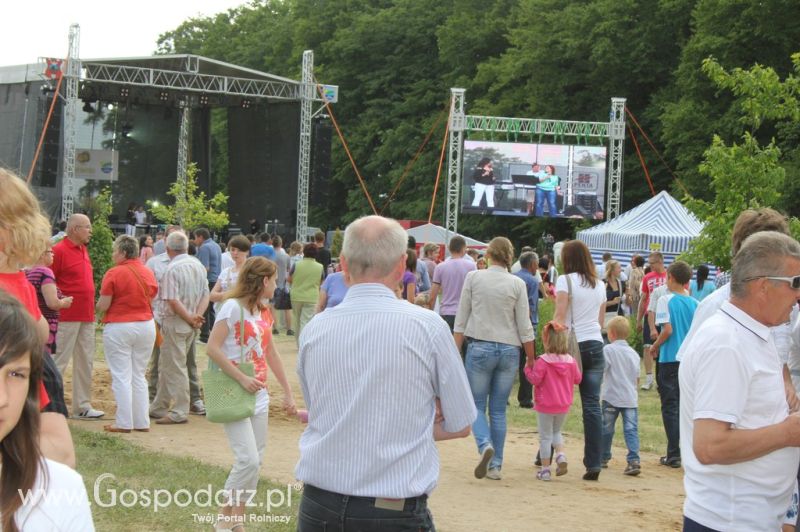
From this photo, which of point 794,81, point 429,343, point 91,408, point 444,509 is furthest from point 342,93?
point 429,343

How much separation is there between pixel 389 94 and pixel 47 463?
48.6 metres

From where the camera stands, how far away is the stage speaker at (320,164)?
1329 inches

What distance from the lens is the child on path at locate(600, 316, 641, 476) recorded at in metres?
9.06

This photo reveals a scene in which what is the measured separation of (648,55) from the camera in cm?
3822

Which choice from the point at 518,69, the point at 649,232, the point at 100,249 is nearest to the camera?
the point at 100,249

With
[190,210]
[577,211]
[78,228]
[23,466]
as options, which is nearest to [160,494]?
[78,228]

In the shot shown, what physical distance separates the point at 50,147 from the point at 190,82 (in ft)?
14.2

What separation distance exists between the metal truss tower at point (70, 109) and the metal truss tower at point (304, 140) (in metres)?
6.52

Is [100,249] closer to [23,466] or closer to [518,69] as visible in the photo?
[23,466]

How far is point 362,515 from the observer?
3.51 metres

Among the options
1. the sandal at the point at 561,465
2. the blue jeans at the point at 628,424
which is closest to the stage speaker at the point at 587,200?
the blue jeans at the point at 628,424

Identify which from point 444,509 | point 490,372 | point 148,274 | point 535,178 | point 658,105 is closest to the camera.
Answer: point 444,509

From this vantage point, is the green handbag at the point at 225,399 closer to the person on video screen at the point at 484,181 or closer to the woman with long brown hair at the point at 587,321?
the woman with long brown hair at the point at 587,321

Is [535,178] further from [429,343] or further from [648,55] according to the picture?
[429,343]
